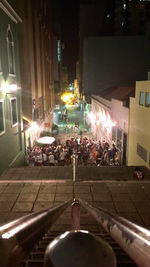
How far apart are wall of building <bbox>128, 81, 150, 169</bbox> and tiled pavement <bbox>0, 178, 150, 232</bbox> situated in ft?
14.5

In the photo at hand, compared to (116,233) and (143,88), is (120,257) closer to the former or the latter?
(116,233)

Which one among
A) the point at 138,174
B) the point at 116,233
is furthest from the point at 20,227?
the point at 138,174

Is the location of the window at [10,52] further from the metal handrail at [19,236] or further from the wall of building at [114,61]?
the wall of building at [114,61]

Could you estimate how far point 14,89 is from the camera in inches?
563

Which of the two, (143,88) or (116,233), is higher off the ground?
(143,88)

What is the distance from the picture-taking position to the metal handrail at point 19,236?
2358 mm

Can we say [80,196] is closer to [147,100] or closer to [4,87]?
[4,87]

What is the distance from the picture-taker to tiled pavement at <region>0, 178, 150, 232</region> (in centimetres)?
698

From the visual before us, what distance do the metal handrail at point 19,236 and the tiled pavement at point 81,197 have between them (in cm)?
346

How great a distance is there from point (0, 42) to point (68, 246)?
40.0 ft

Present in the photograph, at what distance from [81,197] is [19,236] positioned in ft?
19.4

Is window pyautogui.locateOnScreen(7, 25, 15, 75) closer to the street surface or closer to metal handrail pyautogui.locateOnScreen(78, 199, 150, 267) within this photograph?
the street surface

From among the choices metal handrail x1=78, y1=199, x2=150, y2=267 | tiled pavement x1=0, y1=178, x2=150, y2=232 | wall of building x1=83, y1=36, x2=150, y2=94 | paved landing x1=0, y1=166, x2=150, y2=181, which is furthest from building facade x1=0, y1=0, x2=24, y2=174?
wall of building x1=83, y1=36, x2=150, y2=94

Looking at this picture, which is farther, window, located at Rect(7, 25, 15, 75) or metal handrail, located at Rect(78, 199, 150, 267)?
window, located at Rect(7, 25, 15, 75)
